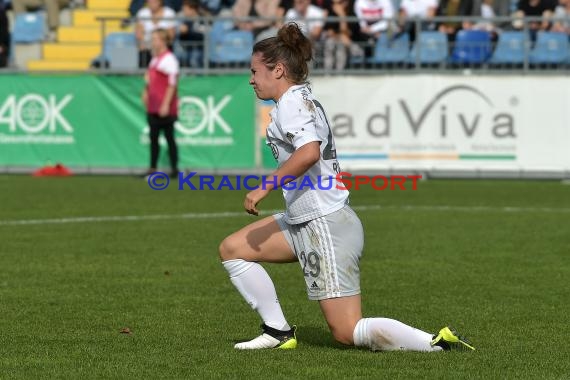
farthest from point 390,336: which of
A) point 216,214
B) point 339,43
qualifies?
point 339,43

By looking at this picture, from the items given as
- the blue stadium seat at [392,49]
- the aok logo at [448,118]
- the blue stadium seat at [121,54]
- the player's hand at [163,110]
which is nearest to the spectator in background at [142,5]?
the blue stadium seat at [121,54]

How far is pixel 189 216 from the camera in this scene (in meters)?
15.2

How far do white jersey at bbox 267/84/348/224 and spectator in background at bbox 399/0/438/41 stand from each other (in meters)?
14.4

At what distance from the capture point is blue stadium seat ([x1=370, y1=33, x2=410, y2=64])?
69.4 ft

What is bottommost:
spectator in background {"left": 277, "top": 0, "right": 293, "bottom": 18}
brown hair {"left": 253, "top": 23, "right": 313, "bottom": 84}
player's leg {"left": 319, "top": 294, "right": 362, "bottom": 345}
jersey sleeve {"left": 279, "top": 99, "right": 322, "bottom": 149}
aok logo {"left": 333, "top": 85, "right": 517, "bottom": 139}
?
aok logo {"left": 333, "top": 85, "right": 517, "bottom": 139}

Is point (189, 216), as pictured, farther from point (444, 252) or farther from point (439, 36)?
point (439, 36)

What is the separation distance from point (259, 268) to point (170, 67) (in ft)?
43.1

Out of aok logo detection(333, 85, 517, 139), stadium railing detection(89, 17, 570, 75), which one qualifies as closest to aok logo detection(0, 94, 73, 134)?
stadium railing detection(89, 17, 570, 75)

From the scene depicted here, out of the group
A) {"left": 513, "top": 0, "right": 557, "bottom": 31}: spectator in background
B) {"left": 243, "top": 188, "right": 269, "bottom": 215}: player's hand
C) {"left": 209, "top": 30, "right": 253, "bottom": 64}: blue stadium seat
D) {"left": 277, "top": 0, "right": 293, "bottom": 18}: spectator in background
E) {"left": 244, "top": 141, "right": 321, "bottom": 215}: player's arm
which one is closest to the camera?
{"left": 243, "top": 188, "right": 269, "bottom": 215}: player's hand

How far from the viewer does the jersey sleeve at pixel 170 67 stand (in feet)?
66.1

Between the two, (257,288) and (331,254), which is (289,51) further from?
(257,288)

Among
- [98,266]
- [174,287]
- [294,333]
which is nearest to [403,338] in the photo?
[294,333]

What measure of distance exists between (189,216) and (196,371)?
865 cm

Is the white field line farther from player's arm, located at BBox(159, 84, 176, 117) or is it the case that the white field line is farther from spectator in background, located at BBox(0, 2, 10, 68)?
spectator in background, located at BBox(0, 2, 10, 68)
